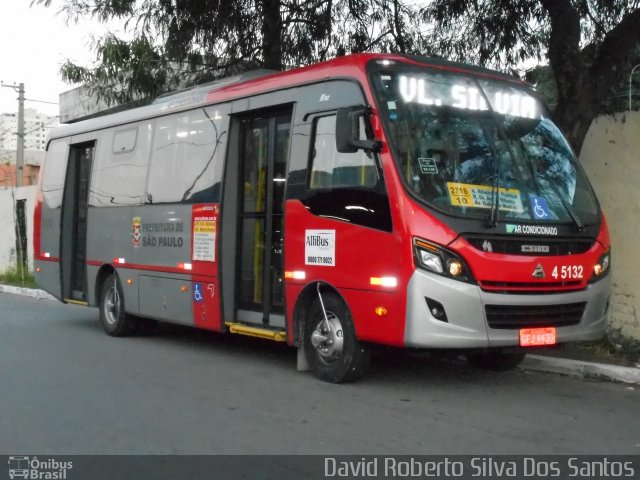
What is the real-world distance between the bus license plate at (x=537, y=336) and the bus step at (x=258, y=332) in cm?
234

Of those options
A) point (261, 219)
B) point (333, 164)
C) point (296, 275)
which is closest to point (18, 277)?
point (261, 219)

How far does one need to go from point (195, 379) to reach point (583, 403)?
3.55 meters

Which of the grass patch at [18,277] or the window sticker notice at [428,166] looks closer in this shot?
the window sticker notice at [428,166]

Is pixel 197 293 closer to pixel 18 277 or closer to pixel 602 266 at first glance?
pixel 602 266

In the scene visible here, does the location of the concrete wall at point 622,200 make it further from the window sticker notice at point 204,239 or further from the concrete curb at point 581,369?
the window sticker notice at point 204,239

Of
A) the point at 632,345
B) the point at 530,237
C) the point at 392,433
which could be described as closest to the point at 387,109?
the point at 530,237

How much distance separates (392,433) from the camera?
238 inches

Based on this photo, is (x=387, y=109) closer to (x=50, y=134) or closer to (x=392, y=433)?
(x=392, y=433)

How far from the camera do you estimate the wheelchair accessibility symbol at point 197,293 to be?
31.4 feet

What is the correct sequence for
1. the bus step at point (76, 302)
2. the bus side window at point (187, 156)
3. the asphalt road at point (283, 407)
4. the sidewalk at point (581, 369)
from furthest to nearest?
the bus step at point (76, 302) → the bus side window at point (187, 156) → the sidewalk at point (581, 369) → the asphalt road at point (283, 407)
